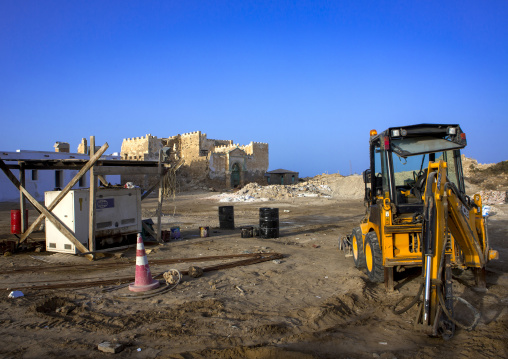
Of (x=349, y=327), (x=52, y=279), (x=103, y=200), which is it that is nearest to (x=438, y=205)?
(x=349, y=327)

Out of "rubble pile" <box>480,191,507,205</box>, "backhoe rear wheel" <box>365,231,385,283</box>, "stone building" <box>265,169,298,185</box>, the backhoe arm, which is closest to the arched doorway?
"stone building" <box>265,169,298,185</box>

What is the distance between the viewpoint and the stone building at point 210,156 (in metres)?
43.1

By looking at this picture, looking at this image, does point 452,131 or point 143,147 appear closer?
point 452,131

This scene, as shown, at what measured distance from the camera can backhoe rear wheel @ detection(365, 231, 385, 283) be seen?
606cm

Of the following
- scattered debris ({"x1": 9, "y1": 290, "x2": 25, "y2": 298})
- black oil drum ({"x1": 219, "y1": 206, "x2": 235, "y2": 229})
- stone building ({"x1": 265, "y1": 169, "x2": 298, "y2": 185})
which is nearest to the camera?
scattered debris ({"x1": 9, "y1": 290, "x2": 25, "y2": 298})

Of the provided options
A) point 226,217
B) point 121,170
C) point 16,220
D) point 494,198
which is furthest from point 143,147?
point 121,170

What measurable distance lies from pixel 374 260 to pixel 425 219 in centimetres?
199

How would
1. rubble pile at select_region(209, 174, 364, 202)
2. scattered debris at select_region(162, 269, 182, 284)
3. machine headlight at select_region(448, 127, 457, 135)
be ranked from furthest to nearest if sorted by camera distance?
rubble pile at select_region(209, 174, 364, 202)
scattered debris at select_region(162, 269, 182, 284)
machine headlight at select_region(448, 127, 457, 135)

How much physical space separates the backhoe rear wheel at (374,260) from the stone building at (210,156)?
36.7 meters

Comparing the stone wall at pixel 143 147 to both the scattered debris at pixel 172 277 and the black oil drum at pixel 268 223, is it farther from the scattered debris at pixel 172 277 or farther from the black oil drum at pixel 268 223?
the scattered debris at pixel 172 277

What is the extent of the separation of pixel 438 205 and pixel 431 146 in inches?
97.8

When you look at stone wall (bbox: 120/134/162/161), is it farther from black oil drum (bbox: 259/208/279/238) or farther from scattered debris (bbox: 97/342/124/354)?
scattered debris (bbox: 97/342/124/354)

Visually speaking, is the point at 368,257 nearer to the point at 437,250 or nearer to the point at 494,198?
the point at 437,250

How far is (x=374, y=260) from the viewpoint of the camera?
6.09 metres
